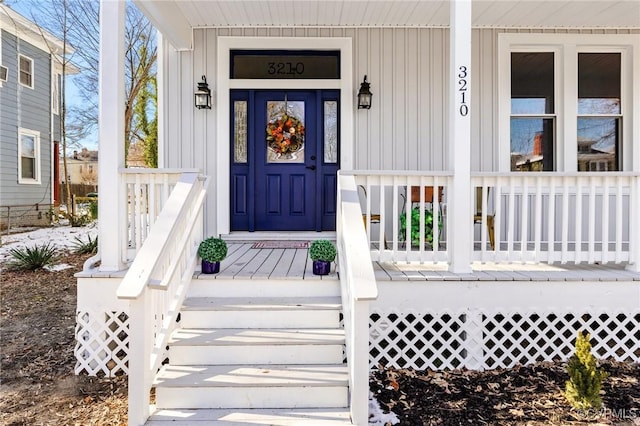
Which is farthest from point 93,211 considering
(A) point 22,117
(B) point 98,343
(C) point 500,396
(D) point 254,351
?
(C) point 500,396

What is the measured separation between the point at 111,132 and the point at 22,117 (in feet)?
29.5

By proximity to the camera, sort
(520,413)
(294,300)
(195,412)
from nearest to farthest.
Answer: (195,412), (520,413), (294,300)

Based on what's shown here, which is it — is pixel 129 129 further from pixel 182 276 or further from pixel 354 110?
pixel 182 276

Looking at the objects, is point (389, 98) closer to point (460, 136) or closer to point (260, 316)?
point (460, 136)

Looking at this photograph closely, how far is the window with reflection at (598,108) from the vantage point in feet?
16.3

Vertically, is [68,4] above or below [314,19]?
above

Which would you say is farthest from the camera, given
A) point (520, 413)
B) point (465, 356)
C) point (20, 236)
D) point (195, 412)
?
point (20, 236)

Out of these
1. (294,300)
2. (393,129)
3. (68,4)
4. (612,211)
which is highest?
(68,4)

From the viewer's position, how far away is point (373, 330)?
3359 mm

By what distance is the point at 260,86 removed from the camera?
4.99 meters

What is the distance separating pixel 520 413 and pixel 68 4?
43.9ft

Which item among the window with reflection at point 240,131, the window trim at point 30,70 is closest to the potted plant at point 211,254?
the window with reflection at point 240,131

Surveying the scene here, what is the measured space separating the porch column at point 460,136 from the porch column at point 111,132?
102 inches

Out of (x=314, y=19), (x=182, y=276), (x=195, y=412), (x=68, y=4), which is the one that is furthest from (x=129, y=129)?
(x=195, y=412)
